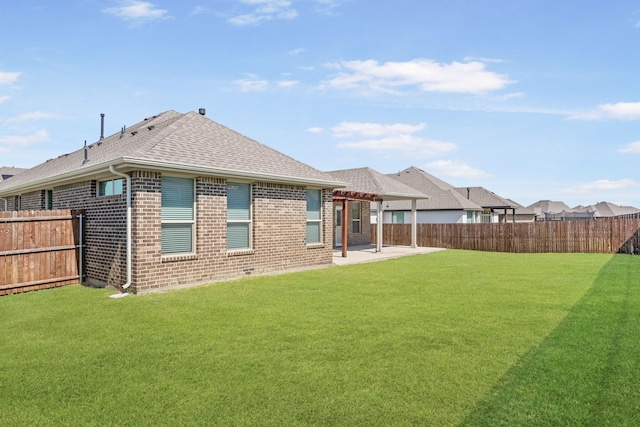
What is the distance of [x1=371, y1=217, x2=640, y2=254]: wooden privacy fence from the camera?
19672 mm

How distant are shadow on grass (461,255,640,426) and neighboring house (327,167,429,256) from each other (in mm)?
12586

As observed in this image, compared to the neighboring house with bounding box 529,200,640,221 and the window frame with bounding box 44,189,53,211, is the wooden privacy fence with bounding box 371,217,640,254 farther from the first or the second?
the neighboring house with bounding box 529,200,640,221

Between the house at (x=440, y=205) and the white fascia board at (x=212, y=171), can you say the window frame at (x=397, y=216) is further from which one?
the white fascia board at (x=212, y=171)

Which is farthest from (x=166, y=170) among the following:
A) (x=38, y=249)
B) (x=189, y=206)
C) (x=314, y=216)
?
(x=314, y=216)

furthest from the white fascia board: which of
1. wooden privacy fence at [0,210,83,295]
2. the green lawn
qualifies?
wooden privacy fence at [0,210,83,295]

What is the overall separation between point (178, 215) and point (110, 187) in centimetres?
208

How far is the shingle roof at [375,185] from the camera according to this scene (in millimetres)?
20062

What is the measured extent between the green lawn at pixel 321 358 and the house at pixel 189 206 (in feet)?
3.61

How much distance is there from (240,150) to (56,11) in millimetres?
5950

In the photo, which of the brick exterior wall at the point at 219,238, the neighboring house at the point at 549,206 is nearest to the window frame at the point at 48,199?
the brick exterior wall at the point at 219,238

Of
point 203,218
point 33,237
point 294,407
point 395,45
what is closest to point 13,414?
point 294,407

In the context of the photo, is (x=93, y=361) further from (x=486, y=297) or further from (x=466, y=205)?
(x=466, y=205)

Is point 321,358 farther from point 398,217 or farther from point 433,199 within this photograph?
point 433,199

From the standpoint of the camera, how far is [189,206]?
9.83 metres
